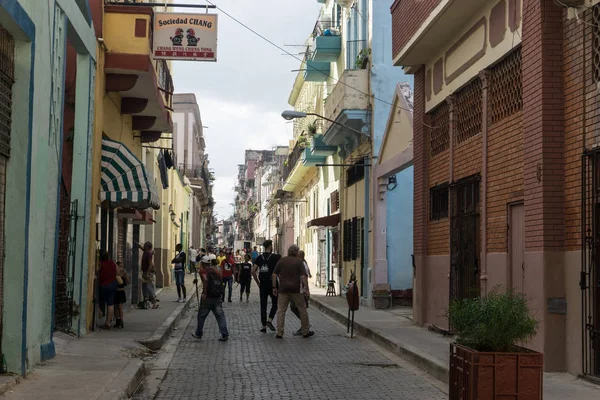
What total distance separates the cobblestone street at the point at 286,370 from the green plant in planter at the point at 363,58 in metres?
11.0

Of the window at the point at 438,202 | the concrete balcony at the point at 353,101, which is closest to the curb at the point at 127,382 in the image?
the window at the point at 438,202

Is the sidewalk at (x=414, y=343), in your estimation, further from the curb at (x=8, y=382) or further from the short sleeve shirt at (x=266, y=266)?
the curb at (x=8, y=382)

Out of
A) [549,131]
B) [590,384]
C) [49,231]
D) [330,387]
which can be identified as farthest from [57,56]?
[590,384]

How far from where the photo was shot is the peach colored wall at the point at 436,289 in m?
17.3

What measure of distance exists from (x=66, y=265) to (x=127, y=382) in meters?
5.08

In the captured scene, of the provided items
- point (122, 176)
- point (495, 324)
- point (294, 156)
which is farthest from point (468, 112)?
point (294, 156)

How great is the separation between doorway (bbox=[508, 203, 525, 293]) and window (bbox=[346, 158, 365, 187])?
1393cm

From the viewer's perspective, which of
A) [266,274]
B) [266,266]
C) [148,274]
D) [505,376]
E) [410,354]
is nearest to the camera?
[505,376]

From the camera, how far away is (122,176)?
17625 millimetres

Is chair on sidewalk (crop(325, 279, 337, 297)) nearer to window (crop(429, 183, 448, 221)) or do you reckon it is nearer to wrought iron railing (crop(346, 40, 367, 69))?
wrought iron railing (crop(346, 40, 367, 69))

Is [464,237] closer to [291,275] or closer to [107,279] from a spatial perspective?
[291,275]

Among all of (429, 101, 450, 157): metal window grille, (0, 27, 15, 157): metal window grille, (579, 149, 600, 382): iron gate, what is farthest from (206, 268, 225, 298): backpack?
(579, 149, 600, 382): iron gate

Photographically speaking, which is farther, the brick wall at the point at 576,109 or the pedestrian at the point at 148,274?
the pedestrian at the point at 148,274

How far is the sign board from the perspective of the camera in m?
18.2
